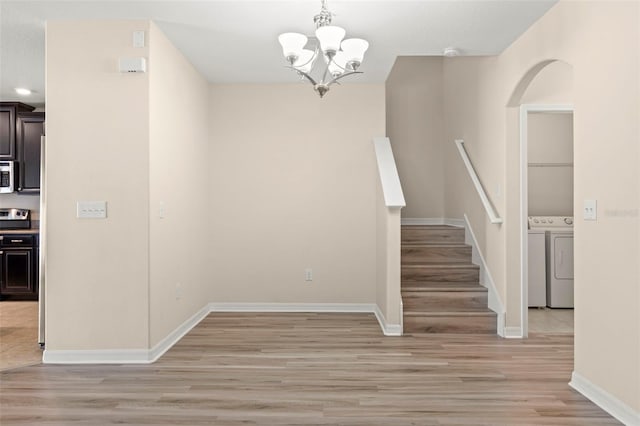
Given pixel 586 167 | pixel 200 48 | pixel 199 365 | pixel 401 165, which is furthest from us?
pixel 401 165

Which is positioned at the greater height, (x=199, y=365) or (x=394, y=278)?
(x=394, y=278)

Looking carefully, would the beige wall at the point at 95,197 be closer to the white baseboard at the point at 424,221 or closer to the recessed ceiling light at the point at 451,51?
the recessed ceiling light at the point at 451,51

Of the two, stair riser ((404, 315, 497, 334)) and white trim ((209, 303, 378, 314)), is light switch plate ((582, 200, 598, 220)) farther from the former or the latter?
white trim ((209, 303, 378, 314))

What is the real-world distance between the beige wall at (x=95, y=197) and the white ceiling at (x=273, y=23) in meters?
0.34

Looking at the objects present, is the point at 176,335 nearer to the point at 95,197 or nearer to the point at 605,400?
the point at 95,197

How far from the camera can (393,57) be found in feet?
14.9

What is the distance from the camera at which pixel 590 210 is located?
9.59ft

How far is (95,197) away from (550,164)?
5.13m

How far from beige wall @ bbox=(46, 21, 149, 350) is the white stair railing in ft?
9.75

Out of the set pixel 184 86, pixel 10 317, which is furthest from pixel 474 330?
pixel 10 317

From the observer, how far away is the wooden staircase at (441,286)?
452 cm

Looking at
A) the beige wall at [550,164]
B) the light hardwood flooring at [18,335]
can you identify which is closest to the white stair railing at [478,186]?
the beige wall at [550,164]

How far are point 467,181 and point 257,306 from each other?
2768 millimetres

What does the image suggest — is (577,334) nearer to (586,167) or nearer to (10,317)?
(586,167)
